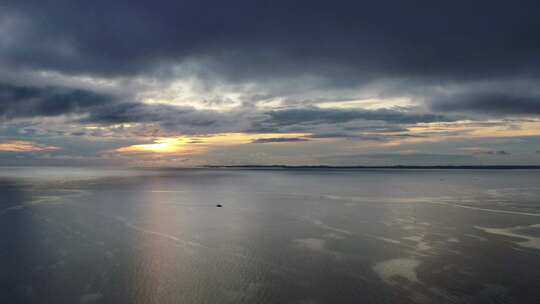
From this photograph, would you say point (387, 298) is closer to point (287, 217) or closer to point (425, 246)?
point (425, 246)

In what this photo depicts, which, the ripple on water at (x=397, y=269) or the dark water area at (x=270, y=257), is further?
the ripple on water at (x=397, y=269)

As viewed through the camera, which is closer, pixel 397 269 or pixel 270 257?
pixel 397 269

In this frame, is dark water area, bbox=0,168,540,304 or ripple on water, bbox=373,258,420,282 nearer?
dark water area, bbox=0,168,540,304

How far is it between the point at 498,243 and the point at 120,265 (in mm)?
26366

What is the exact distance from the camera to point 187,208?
50156 millimetres

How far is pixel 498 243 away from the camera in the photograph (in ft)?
89.7

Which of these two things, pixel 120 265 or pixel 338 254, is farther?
pixel 338 254

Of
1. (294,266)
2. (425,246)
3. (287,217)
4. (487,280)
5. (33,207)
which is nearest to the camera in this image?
(487,280)

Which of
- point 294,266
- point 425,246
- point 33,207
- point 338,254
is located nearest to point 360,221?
point 425,246

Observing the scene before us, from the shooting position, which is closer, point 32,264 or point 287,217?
point 32,264

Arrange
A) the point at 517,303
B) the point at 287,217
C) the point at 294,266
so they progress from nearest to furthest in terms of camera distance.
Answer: the point at 517,303
the point at 294,266
the point at 287,217

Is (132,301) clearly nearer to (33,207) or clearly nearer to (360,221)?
(360,221)

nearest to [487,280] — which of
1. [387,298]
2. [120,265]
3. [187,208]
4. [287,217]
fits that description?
[387,298]

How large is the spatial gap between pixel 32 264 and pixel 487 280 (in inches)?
1014
